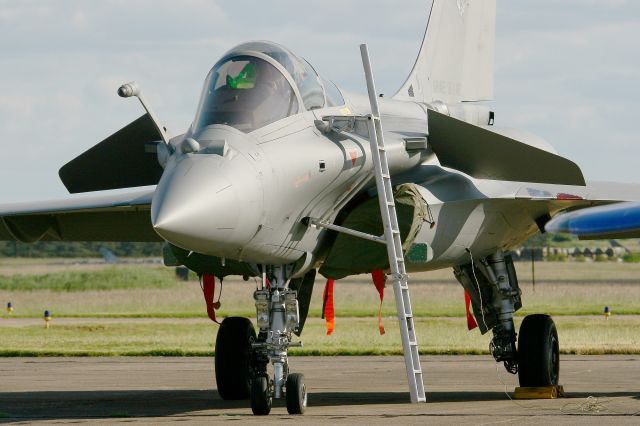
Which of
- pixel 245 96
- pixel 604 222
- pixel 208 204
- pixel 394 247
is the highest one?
pixel 245 96

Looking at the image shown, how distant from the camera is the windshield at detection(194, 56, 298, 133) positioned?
11984mm

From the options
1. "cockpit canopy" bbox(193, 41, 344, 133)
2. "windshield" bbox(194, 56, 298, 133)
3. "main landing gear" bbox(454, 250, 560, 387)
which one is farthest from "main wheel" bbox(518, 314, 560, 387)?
"windshield" bbox(194, 56, 298, 133)

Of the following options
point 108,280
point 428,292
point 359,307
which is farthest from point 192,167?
point 108,280

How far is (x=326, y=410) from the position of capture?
44.1ft

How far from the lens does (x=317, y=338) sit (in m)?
29.5

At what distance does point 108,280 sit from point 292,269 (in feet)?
158

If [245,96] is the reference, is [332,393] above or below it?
below

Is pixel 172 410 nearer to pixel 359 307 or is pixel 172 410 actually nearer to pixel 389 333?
pixel 389 333

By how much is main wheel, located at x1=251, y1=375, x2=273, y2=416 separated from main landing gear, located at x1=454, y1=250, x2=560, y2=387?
157 inches

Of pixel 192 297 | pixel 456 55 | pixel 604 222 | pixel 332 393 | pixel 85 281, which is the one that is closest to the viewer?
pixel 604 222

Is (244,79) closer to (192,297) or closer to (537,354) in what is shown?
(537,354)

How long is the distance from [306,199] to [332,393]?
193 inches

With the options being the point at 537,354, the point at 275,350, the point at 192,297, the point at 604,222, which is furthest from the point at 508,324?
the point at 192,297

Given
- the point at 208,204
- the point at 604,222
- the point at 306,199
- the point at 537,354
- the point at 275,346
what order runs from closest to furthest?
the point at 604,222, the point at 208,204, the point at 275,346, the point at 306,199, the point at 537,354
